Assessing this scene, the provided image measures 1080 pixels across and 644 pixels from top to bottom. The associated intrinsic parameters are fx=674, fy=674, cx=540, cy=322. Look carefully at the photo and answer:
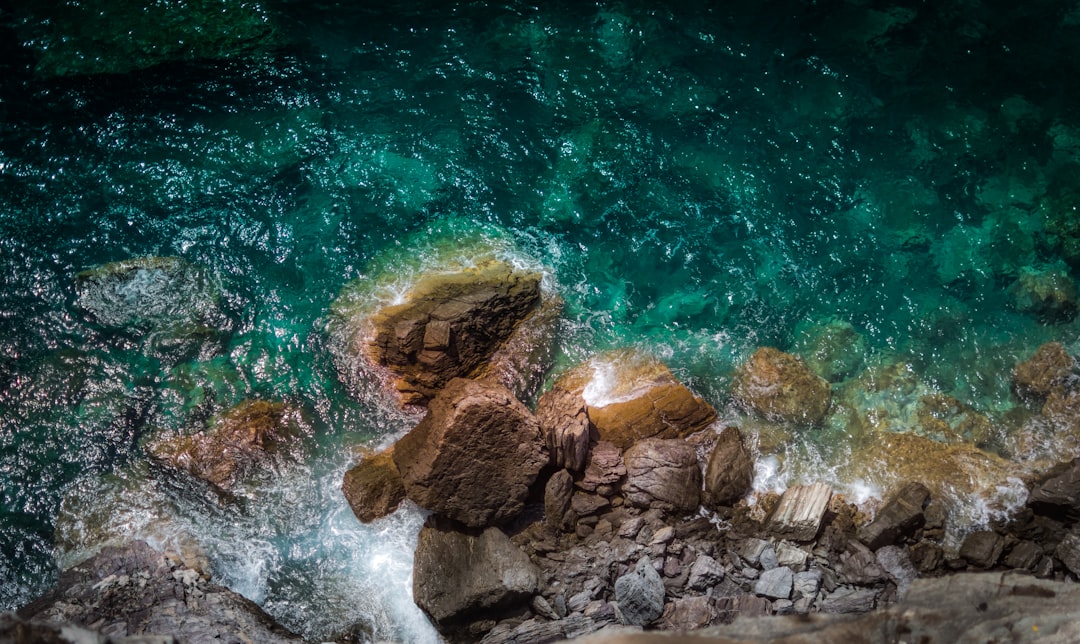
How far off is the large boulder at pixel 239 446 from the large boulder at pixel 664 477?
3.69 metres

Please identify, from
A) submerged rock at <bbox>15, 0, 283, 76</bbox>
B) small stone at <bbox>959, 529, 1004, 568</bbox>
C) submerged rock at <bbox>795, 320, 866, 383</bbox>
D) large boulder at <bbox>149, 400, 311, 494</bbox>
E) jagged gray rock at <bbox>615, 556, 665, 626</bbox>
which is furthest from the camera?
submerged rock at <bbox>15, 0, 283, 76</bbox>

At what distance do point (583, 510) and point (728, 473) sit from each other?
1.61m

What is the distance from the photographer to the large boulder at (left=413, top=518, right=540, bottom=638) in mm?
6316

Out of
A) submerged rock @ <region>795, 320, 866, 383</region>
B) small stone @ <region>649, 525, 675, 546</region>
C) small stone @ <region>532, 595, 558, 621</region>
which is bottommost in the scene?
small stone @ <region>532, 595, 558, 621</region>

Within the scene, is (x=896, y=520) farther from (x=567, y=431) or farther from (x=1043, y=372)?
(x=567, y=431)

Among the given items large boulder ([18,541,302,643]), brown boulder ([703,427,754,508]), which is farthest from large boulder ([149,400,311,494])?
brown boulder ([703,427,754,508])

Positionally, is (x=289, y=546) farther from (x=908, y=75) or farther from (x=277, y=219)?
(x=908, y=75)

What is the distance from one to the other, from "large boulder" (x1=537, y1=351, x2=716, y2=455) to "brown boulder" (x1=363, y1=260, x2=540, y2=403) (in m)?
1.00

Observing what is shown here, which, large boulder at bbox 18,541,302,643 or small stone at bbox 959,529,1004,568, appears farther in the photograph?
small stone at bbox 959,529,1004,568

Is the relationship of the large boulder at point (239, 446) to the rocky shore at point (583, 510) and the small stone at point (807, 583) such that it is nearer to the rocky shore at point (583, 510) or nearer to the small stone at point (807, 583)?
the rocky shore at point (583, 510)

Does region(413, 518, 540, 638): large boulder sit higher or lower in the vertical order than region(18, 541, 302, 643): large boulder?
higher

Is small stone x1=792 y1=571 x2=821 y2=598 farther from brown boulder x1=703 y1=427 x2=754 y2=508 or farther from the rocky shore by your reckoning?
brown boulder x1=703 y1=427 x2=754 y2=508

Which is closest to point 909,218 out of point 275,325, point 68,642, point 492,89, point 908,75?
point 908,75

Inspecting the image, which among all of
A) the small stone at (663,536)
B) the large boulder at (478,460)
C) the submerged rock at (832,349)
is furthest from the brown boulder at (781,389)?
the large boulder at (478,460)
